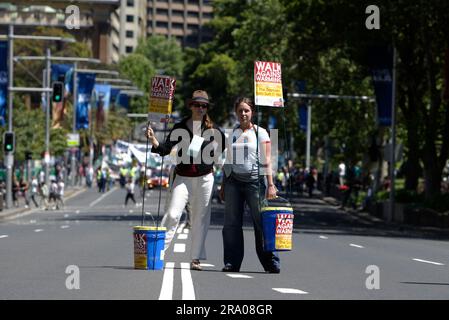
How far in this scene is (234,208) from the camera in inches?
672

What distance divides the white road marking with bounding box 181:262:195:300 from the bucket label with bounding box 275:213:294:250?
1109 millimetres

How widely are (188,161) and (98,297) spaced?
13.4ft

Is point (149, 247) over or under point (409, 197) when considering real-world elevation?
over

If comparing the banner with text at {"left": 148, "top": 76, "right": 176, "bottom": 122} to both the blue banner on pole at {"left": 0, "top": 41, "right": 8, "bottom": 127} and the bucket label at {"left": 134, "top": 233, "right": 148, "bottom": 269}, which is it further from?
the blue banner on pole at {"left": 0, "top": 41, "right": 8, "bottom": 127}

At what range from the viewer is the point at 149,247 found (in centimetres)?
1666

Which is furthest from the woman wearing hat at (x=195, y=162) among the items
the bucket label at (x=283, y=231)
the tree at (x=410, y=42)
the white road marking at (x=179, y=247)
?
the tree at (x=410, y=42)

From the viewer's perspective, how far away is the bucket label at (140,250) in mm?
16539

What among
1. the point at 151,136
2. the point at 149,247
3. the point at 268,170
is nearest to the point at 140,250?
the point at 149,247

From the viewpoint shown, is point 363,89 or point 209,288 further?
point 363,89

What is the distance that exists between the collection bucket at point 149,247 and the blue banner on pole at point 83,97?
62.1 metres

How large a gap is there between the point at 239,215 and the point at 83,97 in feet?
211

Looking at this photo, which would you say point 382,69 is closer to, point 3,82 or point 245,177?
point 3,82

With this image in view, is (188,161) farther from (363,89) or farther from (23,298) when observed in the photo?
(363,89)

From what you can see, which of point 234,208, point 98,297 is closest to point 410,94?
point 234,208
